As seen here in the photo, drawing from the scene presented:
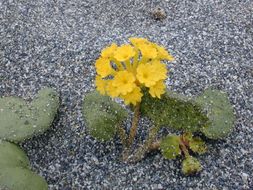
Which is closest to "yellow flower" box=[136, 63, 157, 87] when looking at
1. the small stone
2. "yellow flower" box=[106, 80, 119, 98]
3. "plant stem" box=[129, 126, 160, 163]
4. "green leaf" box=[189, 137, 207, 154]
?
"yellow flower" box=[106, 80, 119, 98]

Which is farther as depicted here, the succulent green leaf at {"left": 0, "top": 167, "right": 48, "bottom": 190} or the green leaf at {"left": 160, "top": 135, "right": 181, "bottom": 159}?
the green leaf at {"left": 160, "top": 135, "right": 181, "bottom": 159}

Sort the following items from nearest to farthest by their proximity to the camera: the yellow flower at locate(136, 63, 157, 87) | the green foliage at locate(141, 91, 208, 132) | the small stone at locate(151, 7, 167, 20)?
the yellow flower at locate(136, 63, 157, 87) < the green foliage at locate(141, 91, 208, 132) < the small stone at locate(151, 7, 167, 20)

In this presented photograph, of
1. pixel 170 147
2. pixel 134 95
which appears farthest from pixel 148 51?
pixel 170 147

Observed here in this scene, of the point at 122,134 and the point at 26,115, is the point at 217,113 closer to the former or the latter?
the point at 122,134

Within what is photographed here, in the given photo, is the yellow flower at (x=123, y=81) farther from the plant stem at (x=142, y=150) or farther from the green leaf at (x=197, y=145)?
the green leaf at (x=197, y=145)

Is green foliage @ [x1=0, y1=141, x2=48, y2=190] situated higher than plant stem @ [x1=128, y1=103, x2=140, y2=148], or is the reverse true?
plant stem @ [x1=128, y1=103, x2=140, y2=148]

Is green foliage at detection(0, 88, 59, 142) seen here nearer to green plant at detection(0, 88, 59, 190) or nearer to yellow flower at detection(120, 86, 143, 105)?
green plant at detection(0, 88, 59, 190)

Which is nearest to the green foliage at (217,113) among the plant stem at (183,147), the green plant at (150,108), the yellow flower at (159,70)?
the green plant at (150,108)
